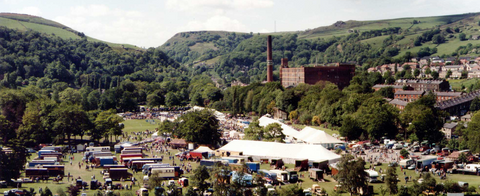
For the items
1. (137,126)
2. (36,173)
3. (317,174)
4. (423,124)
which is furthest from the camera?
(137,126)

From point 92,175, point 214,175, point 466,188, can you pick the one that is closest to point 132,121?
point 92,175

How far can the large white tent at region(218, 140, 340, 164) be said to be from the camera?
43719 mm

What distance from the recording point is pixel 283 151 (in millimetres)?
45875

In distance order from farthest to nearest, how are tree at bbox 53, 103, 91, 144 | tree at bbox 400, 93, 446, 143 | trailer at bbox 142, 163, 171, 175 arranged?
1. tree at bbox 53, 103, 91, 144
2. tree at bbox 400, 93, 446, 143
3. trailer at bbox 142, 163, 171, 175

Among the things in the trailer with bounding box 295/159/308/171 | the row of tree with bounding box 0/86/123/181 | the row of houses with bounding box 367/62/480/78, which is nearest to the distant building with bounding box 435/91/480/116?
the row of houses with bounding box 367/62/480/78

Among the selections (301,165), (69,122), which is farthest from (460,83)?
(69,122)

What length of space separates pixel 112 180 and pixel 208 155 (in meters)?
11.9

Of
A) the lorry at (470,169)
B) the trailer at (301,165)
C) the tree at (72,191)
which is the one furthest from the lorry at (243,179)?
the lorry at (470,169)

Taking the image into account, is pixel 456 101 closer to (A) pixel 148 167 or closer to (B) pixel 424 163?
(B) pixel 424 163

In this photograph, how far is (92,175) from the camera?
40.2 metres

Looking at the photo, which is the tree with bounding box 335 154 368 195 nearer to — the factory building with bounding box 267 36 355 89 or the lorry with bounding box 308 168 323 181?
the lorry with bounding box 308 168 323 181

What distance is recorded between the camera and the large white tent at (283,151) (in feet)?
143

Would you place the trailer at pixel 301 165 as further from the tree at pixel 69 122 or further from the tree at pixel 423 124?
the tree at pixel 69 122

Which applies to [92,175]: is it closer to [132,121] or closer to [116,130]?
[116,130]
